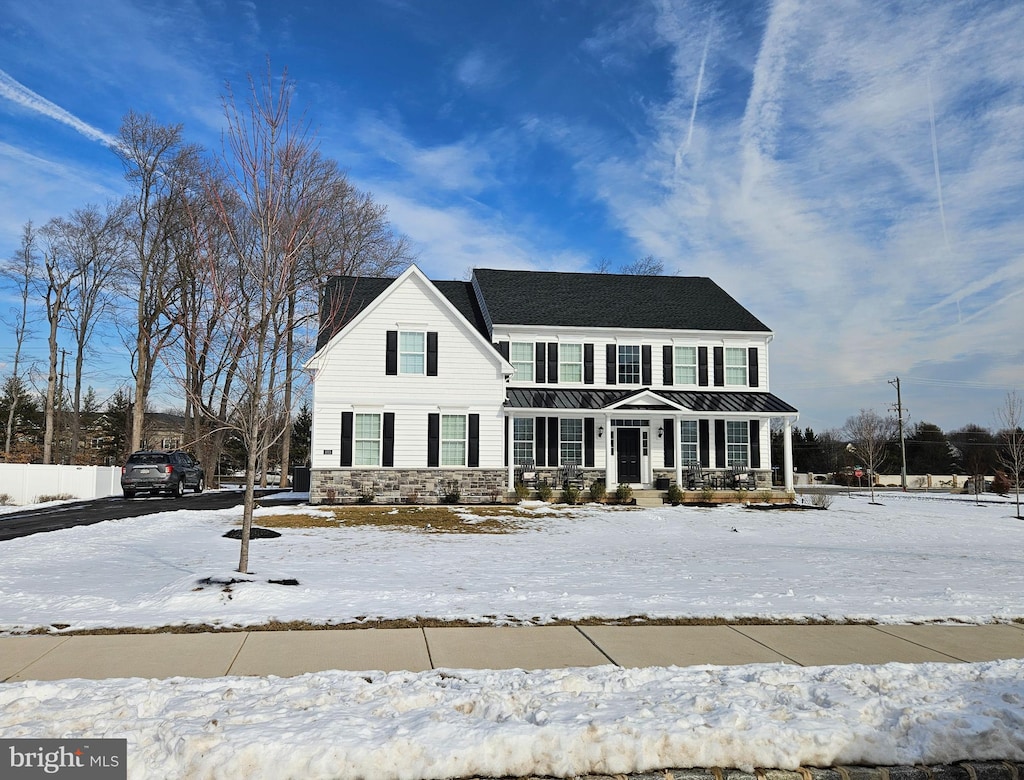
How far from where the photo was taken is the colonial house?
2411cm

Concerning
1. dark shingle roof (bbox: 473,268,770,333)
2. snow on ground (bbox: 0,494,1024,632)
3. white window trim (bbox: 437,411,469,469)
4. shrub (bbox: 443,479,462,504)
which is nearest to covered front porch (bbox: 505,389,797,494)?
white window trim (bbox: 437,411,469,469)

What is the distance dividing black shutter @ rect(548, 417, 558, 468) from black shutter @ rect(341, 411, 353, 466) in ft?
23.4

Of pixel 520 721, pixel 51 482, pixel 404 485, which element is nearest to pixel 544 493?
pixel 404 485

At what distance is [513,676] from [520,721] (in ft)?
3.15

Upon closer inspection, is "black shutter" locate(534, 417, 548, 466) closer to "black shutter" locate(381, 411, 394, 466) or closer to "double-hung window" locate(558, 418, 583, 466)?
"double-hung window" locate(558, 418, 583, 466)

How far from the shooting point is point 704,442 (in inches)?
1065

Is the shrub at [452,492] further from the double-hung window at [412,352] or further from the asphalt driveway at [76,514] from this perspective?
the asphalt driveway at [76,514]

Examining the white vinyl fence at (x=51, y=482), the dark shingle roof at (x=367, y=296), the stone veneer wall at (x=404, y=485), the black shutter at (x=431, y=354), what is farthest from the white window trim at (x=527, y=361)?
the white vinyl fence at (x=51, y=482)

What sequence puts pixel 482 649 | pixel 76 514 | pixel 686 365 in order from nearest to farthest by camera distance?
pixel 482 649
pixel 76 514
pixel 686 365

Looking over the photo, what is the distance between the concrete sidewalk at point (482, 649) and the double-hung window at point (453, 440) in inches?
693

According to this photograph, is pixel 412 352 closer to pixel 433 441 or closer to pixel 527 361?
pixel 433 441

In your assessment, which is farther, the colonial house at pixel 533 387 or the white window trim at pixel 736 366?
the white window trim at pixel 736 366

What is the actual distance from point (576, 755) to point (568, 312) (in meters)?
24.7

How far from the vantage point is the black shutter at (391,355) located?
24359 millimetres
